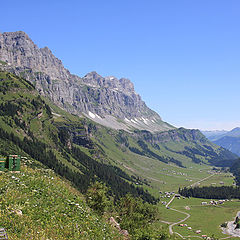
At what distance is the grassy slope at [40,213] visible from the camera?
983 inches

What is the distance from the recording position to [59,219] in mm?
30109

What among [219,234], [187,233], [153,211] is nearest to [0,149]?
[153,211]

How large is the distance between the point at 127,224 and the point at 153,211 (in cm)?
6752

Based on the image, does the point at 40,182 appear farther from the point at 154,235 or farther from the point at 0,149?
the point at 0,149

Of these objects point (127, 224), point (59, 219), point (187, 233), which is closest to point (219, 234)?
point (187, 233)

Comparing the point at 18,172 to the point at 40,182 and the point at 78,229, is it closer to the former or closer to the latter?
the point at 40,182

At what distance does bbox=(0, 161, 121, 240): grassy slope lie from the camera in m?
25.0

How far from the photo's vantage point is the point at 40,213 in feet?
96.8

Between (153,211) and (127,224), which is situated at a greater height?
(127,224)

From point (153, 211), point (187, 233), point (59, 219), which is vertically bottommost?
point (187, 233)

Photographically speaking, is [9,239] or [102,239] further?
[102,239]

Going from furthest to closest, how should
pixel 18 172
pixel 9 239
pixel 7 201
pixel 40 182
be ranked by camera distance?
pixel 18 172, pixel 40 182, pixel 7 201, pixel 9 239

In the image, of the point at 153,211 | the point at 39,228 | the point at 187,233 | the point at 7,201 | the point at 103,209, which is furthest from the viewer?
the point at 187,233

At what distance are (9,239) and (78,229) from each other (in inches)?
421
